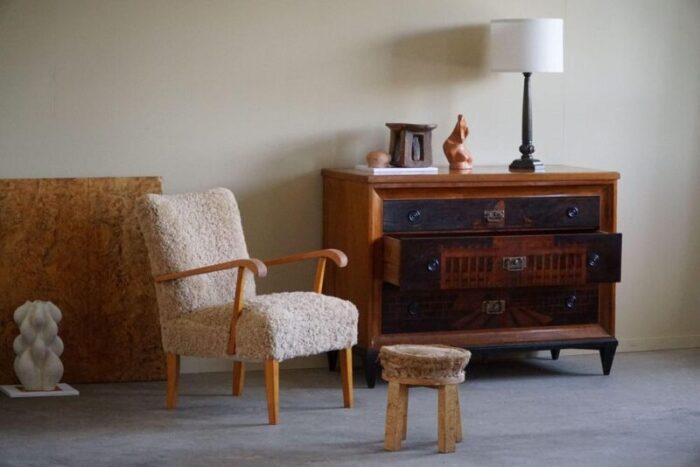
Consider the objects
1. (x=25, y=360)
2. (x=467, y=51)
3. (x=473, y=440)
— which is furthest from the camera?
(x=467, y=51)

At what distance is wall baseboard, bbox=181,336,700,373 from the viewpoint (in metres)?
5.61

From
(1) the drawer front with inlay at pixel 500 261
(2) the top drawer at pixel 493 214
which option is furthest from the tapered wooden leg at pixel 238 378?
(2) the top drawer at pixel 493 214

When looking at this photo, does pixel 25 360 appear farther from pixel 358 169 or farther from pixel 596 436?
pixel 596 436

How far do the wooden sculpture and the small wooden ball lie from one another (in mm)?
348

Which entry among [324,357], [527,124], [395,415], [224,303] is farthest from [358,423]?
[527,124]

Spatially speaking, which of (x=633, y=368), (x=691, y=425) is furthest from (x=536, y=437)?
(x=633, y=368)

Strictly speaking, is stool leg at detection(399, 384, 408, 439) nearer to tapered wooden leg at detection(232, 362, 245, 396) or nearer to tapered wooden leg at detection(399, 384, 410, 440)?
tapered wooden leg at detection(399, 384, 410, 440)

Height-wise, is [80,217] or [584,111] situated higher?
[584,111]

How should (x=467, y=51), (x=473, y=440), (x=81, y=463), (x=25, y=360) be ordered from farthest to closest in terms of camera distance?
(x=467, y=51) → (x=25, y=360) → (x=473, y=440) → (x=81, y=463)

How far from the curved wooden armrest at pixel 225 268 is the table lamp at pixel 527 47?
5.09 ft

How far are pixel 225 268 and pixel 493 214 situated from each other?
129 centimetres

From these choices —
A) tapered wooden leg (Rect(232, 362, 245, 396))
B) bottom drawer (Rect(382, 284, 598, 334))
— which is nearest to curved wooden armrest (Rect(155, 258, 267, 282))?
tapered wooden leg (Rect(232, 362, 245, 396))

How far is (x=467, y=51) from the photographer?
19.4 ft

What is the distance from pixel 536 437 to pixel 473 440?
9.3 inches
